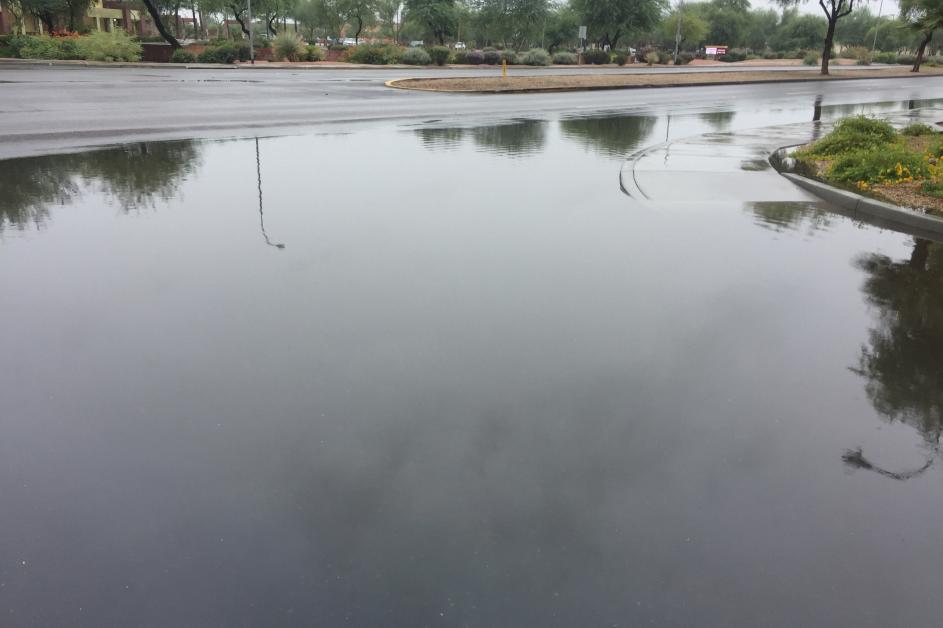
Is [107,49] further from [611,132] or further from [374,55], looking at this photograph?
Result: [611,132]

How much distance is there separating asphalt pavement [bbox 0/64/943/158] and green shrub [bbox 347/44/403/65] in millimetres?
13856

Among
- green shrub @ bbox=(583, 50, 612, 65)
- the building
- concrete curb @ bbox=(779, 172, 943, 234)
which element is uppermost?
the building

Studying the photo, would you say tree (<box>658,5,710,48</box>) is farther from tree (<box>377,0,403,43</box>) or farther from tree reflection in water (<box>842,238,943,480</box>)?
tree reflection in water (<box>842,238,943,480</box>)

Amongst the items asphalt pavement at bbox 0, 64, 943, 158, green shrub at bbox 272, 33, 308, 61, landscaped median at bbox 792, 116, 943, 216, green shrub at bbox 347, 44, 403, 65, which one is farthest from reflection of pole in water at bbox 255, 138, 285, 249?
green shrub at bbox 347, 44, 403, 65

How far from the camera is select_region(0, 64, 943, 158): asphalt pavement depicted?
611 inches

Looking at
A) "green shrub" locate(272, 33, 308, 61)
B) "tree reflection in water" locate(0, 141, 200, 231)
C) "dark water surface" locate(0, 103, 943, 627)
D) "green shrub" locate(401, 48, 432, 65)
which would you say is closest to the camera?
"dark water surface" locate(0, 103, 943, 627)

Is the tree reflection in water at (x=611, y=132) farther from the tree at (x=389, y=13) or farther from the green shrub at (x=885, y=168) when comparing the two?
the tree at (x=389, y=13)

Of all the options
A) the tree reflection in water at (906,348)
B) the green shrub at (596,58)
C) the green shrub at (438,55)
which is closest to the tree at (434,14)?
the green shrub at (596,58)

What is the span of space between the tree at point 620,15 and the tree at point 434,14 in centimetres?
1339

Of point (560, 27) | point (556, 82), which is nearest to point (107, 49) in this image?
point (556, 82)

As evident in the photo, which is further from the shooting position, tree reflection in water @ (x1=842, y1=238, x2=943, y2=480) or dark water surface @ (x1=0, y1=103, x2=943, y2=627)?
tree reflection in water @ (x1=842, y1=238, x2=943, y2=480)

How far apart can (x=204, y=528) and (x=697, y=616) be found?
2.04 meters

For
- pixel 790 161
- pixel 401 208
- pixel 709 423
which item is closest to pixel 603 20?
pixel 790 161

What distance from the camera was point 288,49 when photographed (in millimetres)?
50125
